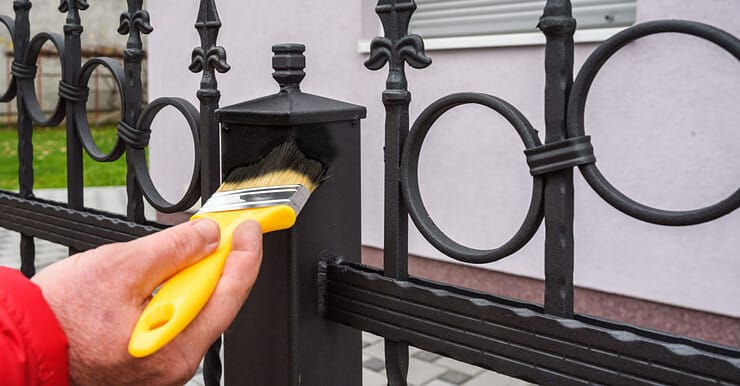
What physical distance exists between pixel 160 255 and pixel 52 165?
1146 cm

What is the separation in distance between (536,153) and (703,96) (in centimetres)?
294

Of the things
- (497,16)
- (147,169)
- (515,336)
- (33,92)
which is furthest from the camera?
(497,16)

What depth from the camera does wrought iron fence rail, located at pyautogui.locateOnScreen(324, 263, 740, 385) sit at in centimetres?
86

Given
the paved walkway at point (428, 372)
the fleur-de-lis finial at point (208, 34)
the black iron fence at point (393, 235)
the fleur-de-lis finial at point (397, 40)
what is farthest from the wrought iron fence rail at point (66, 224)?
the paved walkway at point (428, 372)

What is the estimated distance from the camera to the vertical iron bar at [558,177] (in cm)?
93

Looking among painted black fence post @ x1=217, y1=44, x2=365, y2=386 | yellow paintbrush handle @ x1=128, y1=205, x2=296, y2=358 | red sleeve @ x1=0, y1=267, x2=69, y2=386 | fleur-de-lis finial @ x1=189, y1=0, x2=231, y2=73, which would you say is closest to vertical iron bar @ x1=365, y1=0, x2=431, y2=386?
painted black fence post @ x1=217, y1=44, x2=365, y2=386

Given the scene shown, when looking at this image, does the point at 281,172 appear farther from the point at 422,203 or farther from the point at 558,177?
the point at 558,177

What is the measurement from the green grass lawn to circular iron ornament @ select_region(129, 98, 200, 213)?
25.2ft

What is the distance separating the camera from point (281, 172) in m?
1.11

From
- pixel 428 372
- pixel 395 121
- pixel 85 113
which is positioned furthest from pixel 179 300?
pixel 428 372

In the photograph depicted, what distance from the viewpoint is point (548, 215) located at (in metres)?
0.96

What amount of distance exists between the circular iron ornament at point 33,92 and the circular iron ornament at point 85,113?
89mm

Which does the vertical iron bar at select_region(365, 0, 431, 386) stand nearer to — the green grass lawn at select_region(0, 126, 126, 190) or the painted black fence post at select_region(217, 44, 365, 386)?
the painted black fence post at select_region(217, 44, 365, 386)

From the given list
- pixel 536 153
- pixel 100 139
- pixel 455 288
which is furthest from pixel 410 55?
pixel 100 139
